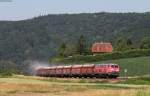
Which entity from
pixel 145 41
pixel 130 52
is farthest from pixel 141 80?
pixel 145 41

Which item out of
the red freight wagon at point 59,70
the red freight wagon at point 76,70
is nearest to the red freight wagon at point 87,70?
the red freight wagon at point 76,70

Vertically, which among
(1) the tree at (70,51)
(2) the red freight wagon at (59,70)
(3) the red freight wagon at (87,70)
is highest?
(1) the tree at (70,51)

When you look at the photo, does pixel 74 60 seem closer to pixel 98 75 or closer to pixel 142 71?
pixel 142 71

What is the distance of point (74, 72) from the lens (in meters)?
93.0

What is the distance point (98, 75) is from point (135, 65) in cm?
2161

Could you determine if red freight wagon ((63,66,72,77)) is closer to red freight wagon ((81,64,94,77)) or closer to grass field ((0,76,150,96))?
red freight wagon ((81,64,94,77))

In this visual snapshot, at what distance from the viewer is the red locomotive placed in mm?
79250

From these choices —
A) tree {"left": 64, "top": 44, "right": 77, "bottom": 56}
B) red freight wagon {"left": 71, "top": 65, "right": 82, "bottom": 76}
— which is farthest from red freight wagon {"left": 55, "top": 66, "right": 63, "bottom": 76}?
tree {"left": 64, "top": 44, "right": 77, "bottom": 56}

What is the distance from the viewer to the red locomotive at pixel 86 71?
79.2 metres

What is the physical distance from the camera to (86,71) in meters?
86.8

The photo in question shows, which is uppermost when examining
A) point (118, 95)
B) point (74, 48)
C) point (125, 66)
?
point (74, 48)

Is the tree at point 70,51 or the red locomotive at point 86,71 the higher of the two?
the tree at point 70,51

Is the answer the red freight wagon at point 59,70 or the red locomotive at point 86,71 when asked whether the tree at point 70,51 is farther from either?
the red freight wagon at point 59,70

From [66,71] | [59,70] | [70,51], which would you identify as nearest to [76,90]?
[66,71]
